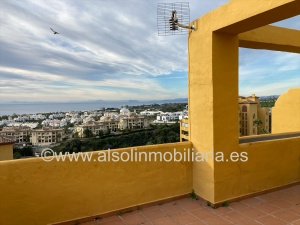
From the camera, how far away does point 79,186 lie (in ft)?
9.41

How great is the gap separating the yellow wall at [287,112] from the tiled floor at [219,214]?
3.70 meters

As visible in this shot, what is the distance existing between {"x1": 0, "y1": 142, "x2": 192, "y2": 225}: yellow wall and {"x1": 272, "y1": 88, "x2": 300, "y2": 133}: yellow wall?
4836 mm

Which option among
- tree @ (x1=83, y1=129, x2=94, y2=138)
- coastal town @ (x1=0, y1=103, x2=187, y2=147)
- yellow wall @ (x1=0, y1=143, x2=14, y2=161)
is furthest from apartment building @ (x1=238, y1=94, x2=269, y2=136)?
yellow wall @ (x1=0, y1=143, x2=14, y2=161)

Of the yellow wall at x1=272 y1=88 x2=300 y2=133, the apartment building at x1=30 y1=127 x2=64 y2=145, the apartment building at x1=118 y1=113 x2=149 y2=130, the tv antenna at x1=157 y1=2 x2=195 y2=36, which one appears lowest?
the apartment building at x1=30 y1=127 x2=64 y2=145

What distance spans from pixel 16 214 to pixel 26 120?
21.2 metres

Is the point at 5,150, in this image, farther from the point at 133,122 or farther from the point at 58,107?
the point at 58,107

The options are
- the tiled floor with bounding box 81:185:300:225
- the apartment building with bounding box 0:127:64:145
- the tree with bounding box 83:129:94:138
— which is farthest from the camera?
the tree with bounding box 83:129:94:138

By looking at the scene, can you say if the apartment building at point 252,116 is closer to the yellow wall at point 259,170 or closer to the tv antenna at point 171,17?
the yellow wall at point 259,170

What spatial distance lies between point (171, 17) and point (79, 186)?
298cm

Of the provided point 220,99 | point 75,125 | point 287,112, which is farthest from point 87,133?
point 220,99

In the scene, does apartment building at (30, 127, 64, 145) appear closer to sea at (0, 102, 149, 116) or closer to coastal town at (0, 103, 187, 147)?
coastal town at (0, 103, 187, 147)

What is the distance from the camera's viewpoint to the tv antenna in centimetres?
334

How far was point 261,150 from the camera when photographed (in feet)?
12.3

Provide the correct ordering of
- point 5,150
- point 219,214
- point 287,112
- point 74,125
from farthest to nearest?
point 74,125, point 287,112, point 5,150, point 219,214
